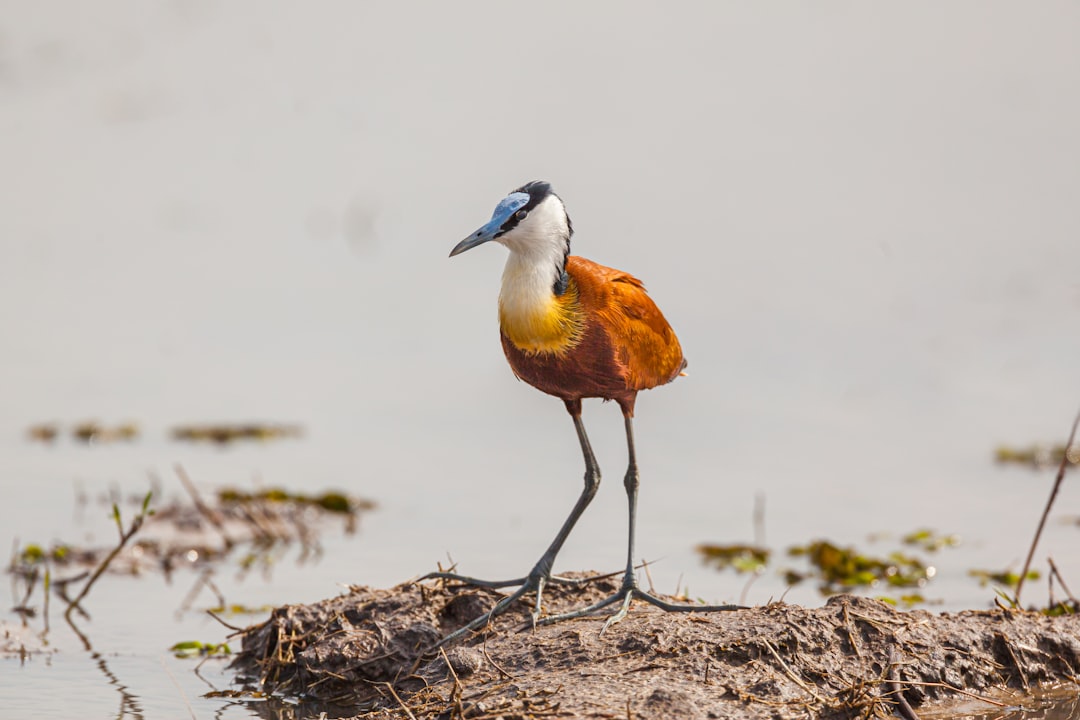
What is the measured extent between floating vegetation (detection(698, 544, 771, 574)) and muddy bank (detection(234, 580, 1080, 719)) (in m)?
2.48

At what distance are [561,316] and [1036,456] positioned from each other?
22.1ft

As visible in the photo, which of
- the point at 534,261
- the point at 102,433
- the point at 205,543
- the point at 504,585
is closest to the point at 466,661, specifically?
the point at 504,585

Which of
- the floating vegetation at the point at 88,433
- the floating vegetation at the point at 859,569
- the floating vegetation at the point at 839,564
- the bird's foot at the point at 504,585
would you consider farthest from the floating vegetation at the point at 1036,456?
the floating vegetation at the point at 88,433

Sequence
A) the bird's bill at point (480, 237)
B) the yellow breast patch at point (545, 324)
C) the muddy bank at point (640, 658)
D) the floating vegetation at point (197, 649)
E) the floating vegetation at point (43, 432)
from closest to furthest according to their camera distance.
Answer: the muddy bank at point (640, 658), the bird's bill at point (480, 237), the yellow breast patch at point (545, 324), the floating vegetation at point (197, 649), the floating vegetation at point (43, 432)

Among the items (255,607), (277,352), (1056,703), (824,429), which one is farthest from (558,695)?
(277,352)

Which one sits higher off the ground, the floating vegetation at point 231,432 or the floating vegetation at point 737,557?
the floating vegetation at point 231,432

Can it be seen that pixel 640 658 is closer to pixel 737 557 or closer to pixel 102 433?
pixel 737 557

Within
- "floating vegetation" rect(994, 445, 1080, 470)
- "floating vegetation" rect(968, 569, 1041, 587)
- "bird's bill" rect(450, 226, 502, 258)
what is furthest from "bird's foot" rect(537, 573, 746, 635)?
"floating vegetation" rect(994, 445, 1080, 470)

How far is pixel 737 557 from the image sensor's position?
35.7ft

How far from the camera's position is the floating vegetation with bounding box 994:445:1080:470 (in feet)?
42.7

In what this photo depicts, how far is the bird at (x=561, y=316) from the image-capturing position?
24.4 ft

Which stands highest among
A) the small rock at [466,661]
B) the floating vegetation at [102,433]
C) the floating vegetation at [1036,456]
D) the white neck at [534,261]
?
the white neck at [534,261]

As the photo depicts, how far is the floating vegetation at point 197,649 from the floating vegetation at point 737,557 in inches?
130

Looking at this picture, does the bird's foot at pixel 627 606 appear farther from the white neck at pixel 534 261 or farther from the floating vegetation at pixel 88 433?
the floating vegetation at pixel 88 433
